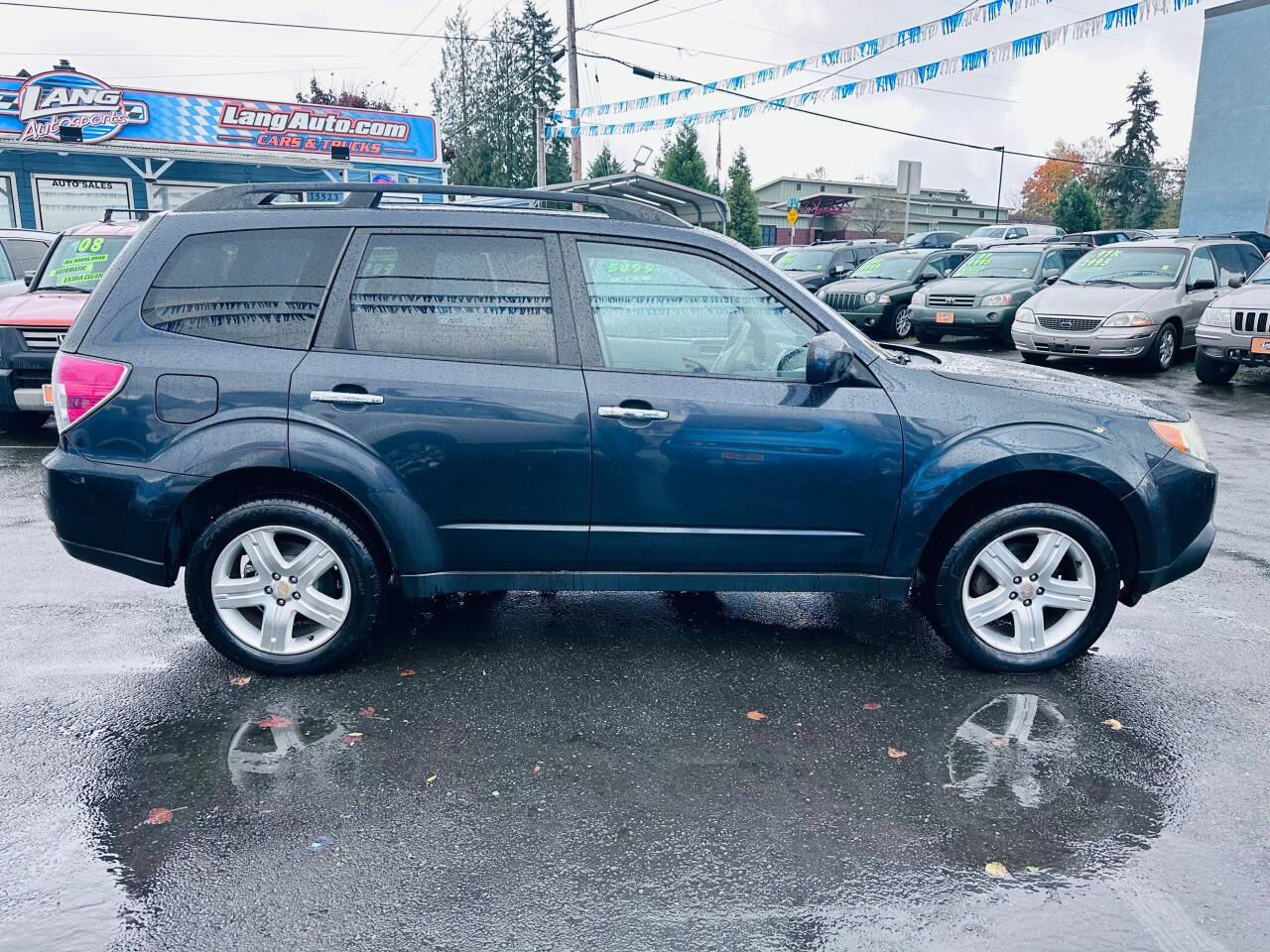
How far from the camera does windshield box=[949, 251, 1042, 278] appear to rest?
16578mm

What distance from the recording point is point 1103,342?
12.7m

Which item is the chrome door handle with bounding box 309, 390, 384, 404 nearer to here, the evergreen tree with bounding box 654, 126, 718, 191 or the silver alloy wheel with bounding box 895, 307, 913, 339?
the silver alloy wheel with bounding box 895, 307, 913, 339

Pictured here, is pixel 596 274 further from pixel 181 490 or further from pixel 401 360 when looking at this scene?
pixel 181 490

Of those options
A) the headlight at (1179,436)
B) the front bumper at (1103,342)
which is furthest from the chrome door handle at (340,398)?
the front bumper at (1103,342)

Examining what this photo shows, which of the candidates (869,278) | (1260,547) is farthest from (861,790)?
(869,278)

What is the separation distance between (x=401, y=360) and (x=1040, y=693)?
291cm

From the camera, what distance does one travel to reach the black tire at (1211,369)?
1200 cm

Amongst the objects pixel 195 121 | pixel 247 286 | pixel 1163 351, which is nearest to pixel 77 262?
pixel 247 286

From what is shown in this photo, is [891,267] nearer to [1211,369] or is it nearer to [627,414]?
[1211,369]

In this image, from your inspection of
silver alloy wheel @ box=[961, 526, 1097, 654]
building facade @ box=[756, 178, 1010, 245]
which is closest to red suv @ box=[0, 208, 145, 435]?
silver alloy wheel @ box=[961, 526, 1097, 654]

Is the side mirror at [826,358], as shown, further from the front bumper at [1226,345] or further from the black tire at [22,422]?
the front bumper at [1226,345]

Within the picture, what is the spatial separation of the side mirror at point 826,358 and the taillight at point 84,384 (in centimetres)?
269

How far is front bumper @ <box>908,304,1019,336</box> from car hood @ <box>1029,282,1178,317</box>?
162cm

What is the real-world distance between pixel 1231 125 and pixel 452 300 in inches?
914
